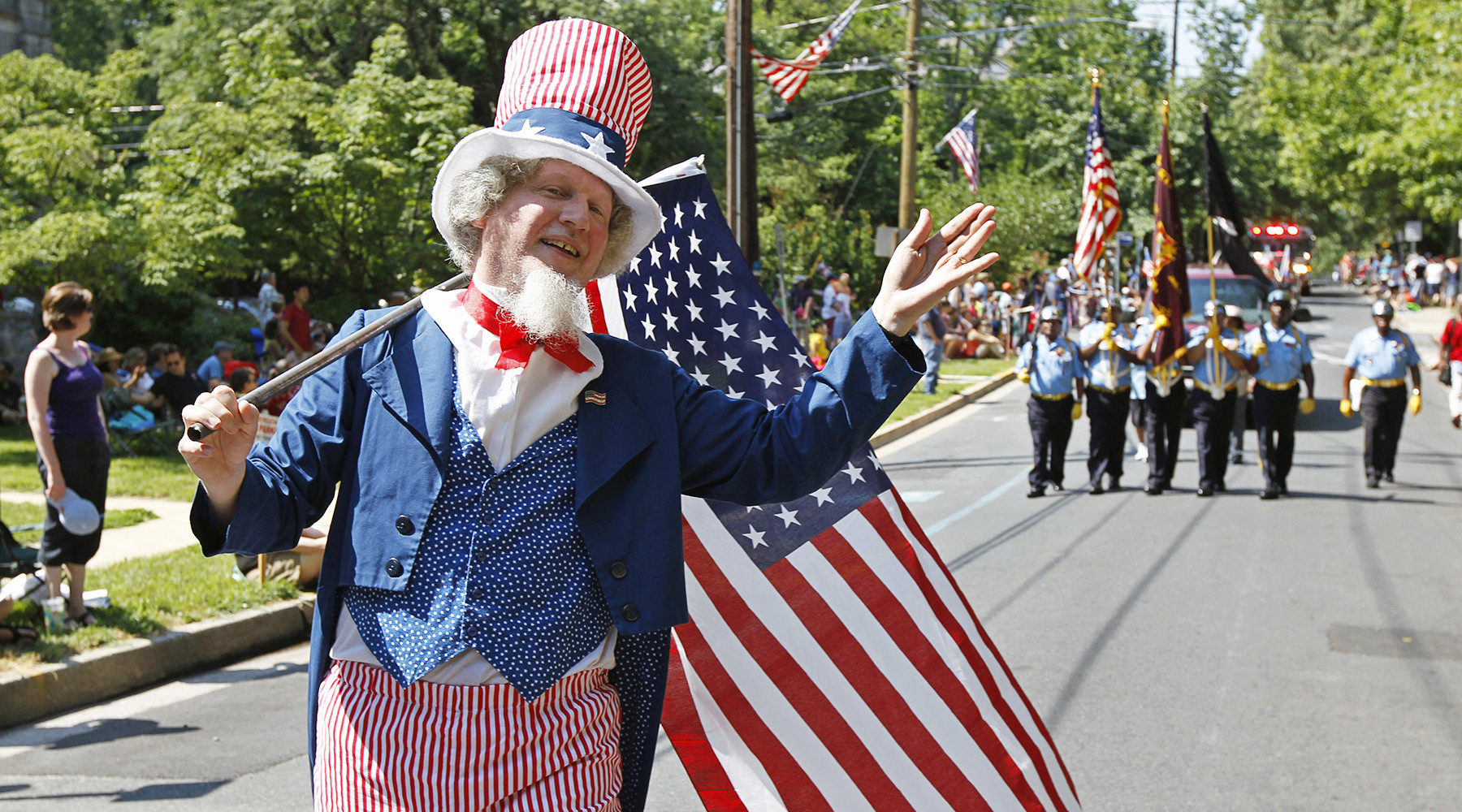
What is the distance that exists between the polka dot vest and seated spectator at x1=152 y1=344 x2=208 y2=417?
13.0m

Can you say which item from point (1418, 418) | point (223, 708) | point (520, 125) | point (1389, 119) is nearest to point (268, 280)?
point (223, 708)

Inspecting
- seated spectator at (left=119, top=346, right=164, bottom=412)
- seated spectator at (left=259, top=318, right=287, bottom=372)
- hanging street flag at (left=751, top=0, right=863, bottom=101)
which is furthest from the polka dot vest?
hanging street flag at (left=751, top=0, right=863, bottom=101)

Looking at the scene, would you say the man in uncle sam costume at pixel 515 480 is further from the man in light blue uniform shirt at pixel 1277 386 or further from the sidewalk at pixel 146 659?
the man in light blue uniform shirt at pixel 1277 386

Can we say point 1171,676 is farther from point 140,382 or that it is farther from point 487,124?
point 487,124

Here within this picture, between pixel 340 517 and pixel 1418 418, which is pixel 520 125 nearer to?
pixel 340 517

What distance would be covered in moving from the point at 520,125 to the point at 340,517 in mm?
740

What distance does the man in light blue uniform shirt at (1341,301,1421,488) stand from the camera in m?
12.7

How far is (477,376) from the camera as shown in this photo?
7.29ft

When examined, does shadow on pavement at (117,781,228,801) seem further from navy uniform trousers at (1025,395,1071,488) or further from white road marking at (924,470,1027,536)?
navy uniform trousers at (1025,395,1071,488)

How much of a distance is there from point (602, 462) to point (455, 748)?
0.50 metres

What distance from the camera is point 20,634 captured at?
6.31 meters

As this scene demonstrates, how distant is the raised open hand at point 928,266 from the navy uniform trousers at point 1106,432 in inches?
419

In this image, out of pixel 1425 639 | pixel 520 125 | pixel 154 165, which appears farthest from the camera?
pixel 154 165

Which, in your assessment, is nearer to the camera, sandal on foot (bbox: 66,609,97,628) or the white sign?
sandal on foot (bbox: 66,609,97,628)
